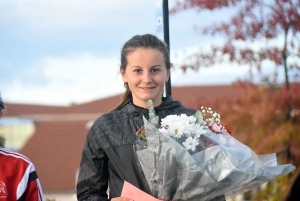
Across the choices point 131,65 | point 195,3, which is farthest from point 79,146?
point 131,65

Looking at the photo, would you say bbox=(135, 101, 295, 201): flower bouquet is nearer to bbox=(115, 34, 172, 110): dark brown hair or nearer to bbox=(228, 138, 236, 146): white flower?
bbox=(228, 138, 236, 146): white flower

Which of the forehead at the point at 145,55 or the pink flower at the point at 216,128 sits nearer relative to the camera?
the pink flower at the point at 216,128

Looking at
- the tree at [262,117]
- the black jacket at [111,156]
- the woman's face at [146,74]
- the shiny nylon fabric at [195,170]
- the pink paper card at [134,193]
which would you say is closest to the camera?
the shiny nylon fabric at [195,170]

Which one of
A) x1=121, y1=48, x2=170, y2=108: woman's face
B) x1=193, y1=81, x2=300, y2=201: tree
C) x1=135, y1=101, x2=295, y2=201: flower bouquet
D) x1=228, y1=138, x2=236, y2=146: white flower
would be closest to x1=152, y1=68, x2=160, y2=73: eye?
x1=121, y1=48, x2=170, y2=108: woman's face

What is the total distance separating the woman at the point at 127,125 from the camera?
3006mm

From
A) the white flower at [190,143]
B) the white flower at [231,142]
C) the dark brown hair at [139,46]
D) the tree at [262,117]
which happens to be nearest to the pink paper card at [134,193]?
the white flower at [190,143]

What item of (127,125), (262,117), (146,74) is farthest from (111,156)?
(262,117)

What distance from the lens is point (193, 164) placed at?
261 centimetres

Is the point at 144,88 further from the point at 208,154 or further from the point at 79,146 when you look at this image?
the point at 79,146

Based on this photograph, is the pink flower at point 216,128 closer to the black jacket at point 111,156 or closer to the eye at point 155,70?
the black jacket at point 111,156

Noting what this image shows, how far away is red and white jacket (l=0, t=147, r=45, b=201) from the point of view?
299cm

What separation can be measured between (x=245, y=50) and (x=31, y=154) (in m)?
14.1

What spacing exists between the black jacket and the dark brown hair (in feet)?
0.49

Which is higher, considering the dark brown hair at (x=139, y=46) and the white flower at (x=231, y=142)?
the dark brown hair at (x=139, y=46)
